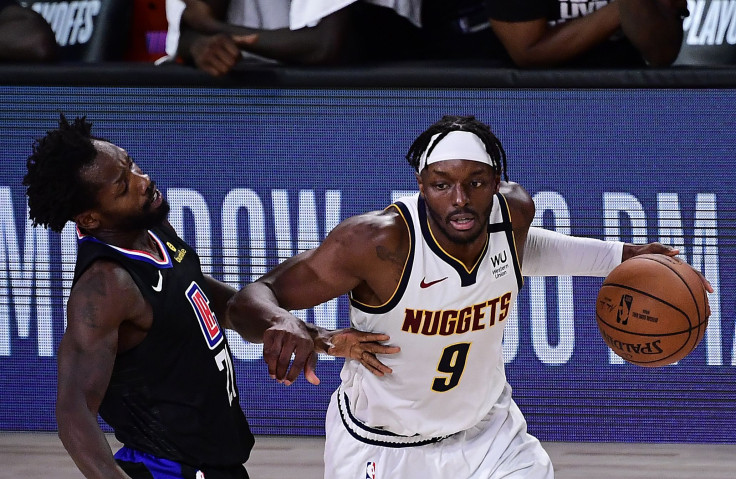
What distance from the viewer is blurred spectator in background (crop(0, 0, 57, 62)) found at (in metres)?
5.15

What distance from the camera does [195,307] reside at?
329 cm

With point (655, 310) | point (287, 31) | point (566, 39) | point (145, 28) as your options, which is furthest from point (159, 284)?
point (145, 28)

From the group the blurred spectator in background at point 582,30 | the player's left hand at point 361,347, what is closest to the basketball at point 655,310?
the player's left hand at point 361,347

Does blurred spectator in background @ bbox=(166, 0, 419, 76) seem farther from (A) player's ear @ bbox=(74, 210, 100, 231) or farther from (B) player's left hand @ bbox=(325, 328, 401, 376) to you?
(B) player's left hand @ bbox=(325, 328, 401, 376)

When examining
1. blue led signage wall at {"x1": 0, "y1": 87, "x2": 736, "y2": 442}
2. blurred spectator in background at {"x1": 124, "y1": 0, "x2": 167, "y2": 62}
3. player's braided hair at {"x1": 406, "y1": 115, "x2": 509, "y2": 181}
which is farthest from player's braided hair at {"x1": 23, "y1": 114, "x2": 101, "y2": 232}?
blurred spectator in background at {"x1": 124, "y1": 0, "x2": 167, "y2": 62}

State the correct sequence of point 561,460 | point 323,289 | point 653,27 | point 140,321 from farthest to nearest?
1. point 653,27
2. point 561,460
3. point 323,289
4. point 140,321

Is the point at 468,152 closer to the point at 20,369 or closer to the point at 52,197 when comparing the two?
the point at 52,197

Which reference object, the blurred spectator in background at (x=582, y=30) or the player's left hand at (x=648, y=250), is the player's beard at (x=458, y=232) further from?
the blurred spectator in background at (x=582, y=30)

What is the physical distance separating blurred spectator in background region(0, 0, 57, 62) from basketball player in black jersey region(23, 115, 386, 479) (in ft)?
6.85

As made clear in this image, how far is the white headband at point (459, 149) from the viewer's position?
330 cm

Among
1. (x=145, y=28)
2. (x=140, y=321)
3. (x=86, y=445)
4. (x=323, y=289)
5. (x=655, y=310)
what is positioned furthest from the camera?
(x=145, y=28)

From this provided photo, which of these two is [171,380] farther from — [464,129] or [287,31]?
[287,31]

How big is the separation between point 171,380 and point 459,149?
1.16 m

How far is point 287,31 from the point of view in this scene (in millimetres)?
5031
